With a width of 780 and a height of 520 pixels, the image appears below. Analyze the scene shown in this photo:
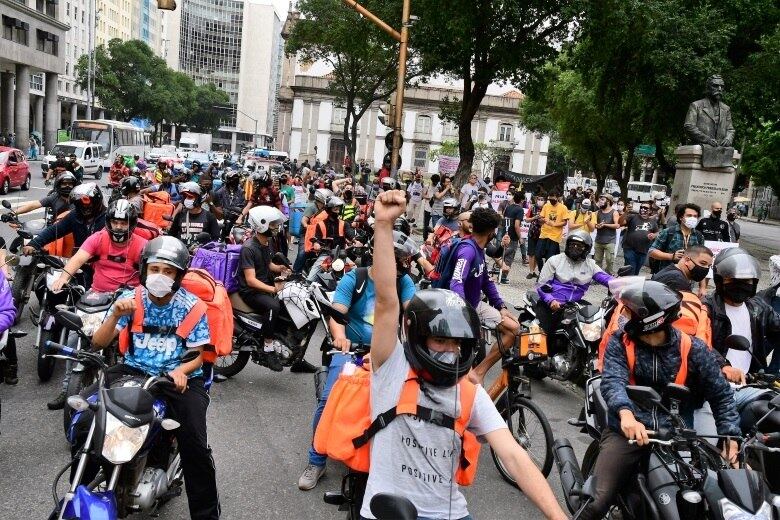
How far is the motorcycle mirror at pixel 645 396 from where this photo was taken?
3182mm

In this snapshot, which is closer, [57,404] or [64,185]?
[57,404]

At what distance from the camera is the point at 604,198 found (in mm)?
16375

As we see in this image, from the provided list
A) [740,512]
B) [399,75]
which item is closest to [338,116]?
[399,75]

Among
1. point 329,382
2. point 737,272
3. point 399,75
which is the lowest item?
point 329,382


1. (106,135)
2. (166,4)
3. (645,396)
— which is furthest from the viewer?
(106,135)

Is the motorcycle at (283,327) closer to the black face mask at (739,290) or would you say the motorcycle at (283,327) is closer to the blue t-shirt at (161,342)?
the blue t-shirt at (161,342)

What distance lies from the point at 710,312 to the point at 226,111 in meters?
137

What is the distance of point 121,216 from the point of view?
5656 mm

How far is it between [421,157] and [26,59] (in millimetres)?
42591

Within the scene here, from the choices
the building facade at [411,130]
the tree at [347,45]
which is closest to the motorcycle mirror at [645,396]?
the tree at [347,45]

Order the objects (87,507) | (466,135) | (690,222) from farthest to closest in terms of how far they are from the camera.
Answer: (466,135) → (690,222) → (87,507)

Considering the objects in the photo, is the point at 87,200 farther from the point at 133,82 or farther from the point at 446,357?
the point at 133,82

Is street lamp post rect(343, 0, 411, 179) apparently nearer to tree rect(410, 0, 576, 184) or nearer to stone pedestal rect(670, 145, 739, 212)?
tree rect(410, 0, 576, 184)

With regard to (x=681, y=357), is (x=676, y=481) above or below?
below
